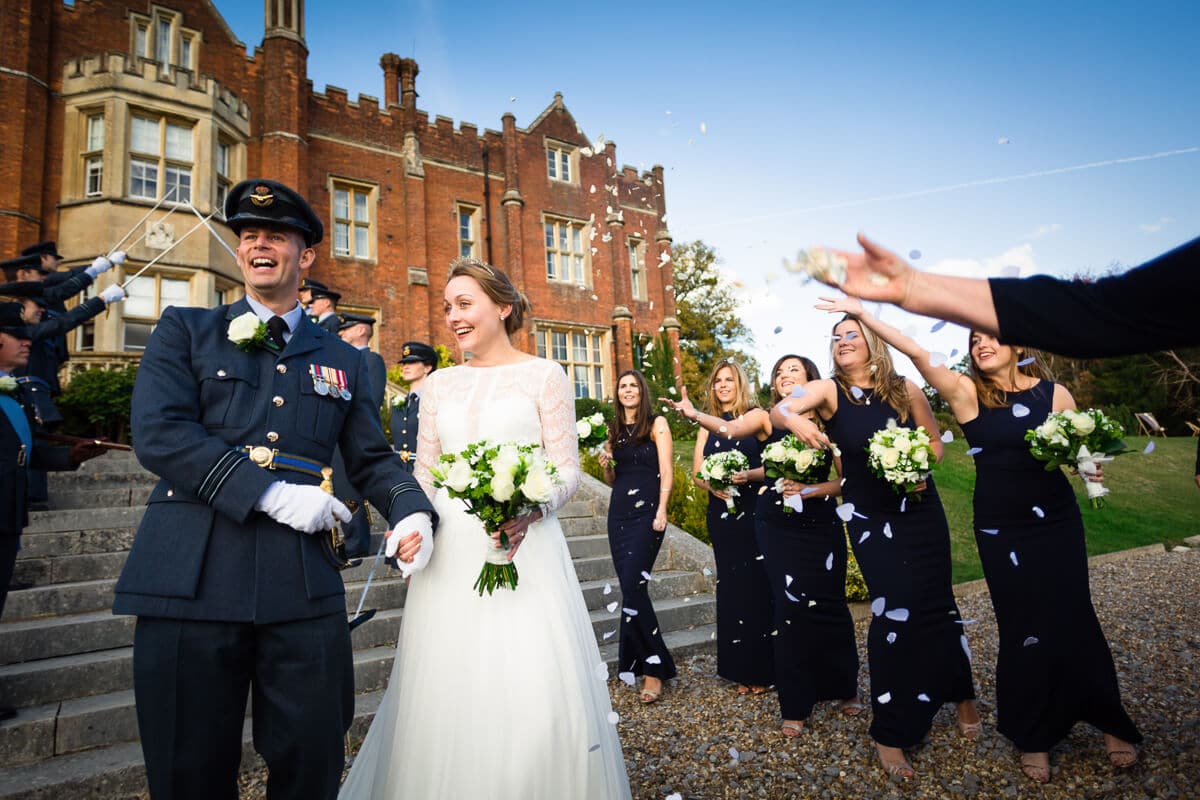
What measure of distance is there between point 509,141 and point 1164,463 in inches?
895

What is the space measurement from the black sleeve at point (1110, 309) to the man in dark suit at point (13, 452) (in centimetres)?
543

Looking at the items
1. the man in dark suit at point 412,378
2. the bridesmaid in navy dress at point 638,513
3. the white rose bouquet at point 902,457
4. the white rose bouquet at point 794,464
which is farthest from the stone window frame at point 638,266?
the white rose bouquet at point 902,457

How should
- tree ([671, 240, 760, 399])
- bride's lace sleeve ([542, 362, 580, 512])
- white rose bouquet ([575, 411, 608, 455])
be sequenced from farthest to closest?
tree ([671, 240, 760, 399]) → white rose bouquet ([575, 411, 608, 455]) → bride's lace sleeve ([542, 362, 580, 512])

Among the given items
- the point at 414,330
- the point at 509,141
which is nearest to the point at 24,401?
the point at 414,330

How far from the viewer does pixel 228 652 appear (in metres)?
2.13

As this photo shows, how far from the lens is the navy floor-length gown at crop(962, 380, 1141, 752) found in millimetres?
3777

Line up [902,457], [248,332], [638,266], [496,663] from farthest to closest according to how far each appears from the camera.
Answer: [638,266], [902,457], [496,663], [248,332]

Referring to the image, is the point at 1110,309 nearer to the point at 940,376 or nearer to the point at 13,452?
the point at 940,376

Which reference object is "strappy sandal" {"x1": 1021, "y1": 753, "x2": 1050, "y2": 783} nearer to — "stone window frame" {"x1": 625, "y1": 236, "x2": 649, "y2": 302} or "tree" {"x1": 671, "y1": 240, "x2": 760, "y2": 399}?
"stone window frame" {"x1": 625, "y1": 236, "x2": 649, "y2": 302}

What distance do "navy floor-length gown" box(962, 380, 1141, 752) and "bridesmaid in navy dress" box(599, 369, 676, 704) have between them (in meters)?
2.50

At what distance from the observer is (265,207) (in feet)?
8.09

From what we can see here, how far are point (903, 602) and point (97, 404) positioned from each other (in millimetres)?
13885

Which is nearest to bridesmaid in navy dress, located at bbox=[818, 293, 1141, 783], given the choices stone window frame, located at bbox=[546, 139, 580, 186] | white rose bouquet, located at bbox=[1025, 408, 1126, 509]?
white rose bouquet, located at bbox=[1025, 408, 1126, 509]

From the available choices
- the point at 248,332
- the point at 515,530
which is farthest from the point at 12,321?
the point at 515,530
